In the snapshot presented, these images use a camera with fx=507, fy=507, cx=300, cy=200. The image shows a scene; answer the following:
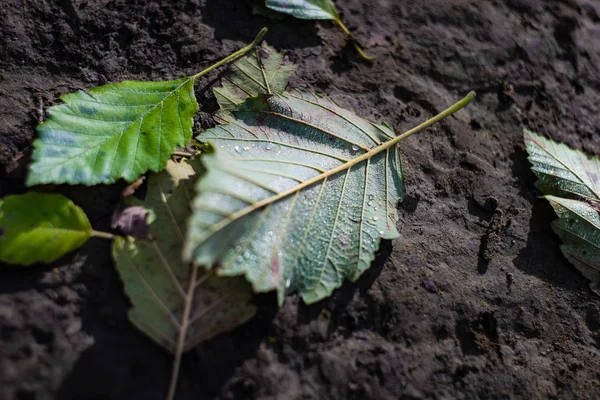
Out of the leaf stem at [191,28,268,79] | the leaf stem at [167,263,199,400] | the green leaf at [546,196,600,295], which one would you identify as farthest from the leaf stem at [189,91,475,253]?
the leaf stem at [191,28,268,79]

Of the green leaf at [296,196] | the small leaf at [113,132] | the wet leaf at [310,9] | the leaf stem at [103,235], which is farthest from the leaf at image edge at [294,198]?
the wet leaf at [310,9]

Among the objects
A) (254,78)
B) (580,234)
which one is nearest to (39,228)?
(254,78)

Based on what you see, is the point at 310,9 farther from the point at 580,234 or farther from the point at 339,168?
the point at 580,234

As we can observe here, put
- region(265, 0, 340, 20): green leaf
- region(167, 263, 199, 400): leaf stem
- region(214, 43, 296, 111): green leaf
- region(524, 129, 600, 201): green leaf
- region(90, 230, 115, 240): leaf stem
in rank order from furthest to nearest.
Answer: region(265, 0, 340, 20): green leaf, region(524, 129, 600, 201): green leaf, region(214, 43, 296, 111): green leaf, region(90, 230, 115, 240): leaf stem, region(167, 263, 199, 400): leaf stem

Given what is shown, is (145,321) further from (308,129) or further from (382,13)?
(382,13)

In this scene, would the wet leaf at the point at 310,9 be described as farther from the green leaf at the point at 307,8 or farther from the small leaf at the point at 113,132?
the small leaf at the point at 113,132

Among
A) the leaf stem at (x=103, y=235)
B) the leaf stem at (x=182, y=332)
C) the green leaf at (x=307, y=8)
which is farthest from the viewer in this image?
the green leaf at (x=307, y=8)

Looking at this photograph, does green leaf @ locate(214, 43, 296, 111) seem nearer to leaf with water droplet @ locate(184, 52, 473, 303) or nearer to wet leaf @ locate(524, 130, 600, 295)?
leaf with water droplet @ locate(184, 52, 473, 303)
